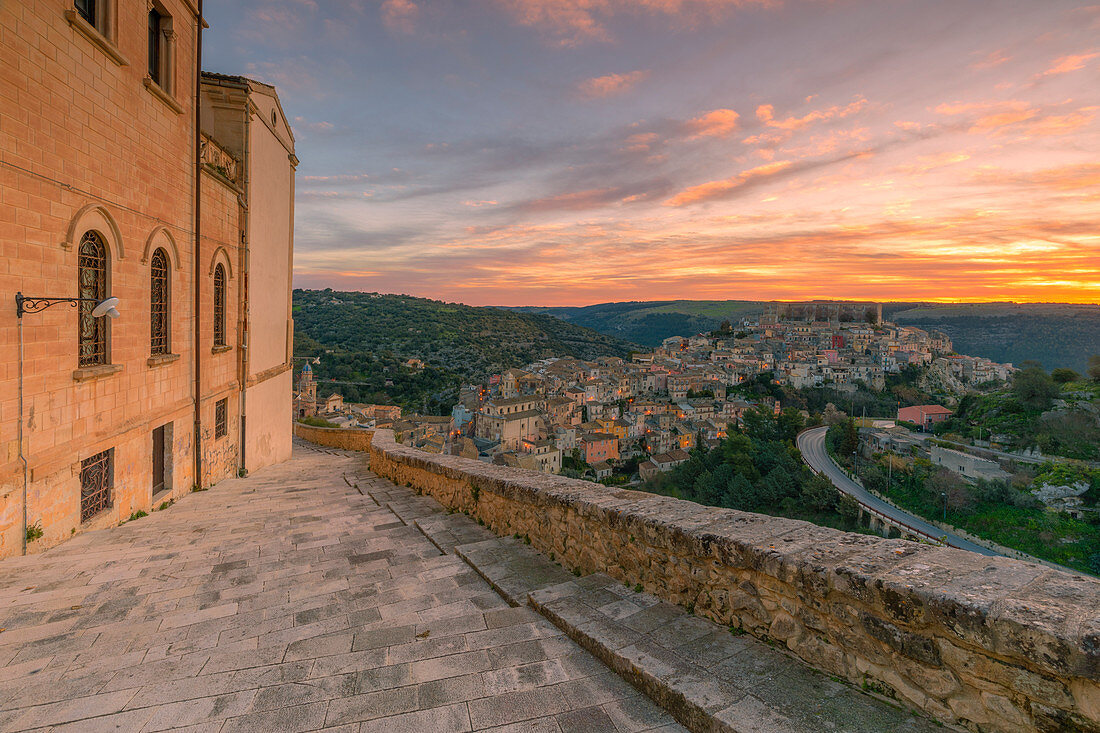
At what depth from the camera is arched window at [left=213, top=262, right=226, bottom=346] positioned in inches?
445

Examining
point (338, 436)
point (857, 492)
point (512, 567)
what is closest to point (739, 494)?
point (857, 492)

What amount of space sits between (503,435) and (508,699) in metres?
55.6

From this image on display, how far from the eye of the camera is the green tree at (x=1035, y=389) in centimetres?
5012

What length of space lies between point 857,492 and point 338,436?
4356cm

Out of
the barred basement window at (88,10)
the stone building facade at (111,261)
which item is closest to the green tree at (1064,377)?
the stone building facade at (111,261)

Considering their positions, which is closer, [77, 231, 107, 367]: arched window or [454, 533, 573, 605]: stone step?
[454, 533, 573, 605]: stone step

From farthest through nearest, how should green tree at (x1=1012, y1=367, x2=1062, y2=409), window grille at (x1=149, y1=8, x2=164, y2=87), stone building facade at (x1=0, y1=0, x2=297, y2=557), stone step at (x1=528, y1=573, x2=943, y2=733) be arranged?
green tree at (x1=1012, y1=367, x2=1062, y2=409) < window grille at (x1=149, y1=8, x2=164, y2=87) < stone building facade at (x1=0, y1=0, x2=297, y2=557) < stone step at (x1=528, y1=573, x2=943, y2=733)

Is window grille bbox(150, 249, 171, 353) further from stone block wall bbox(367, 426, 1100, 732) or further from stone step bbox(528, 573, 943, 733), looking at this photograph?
stone step bbox(528, 573, 943, 733)

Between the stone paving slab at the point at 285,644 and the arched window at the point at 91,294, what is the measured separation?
2.37 meters

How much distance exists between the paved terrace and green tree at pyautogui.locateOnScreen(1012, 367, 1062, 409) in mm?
66772

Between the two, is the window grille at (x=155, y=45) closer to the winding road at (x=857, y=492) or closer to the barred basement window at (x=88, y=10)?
the barred basement window at (x=88, y=10)

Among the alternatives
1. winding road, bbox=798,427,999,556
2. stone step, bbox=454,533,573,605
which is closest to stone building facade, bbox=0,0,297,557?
stone step, bbox=454,533,573,605

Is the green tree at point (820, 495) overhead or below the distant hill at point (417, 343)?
below

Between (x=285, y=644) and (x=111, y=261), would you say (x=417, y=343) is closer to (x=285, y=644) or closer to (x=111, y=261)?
(x=111, y=261)
